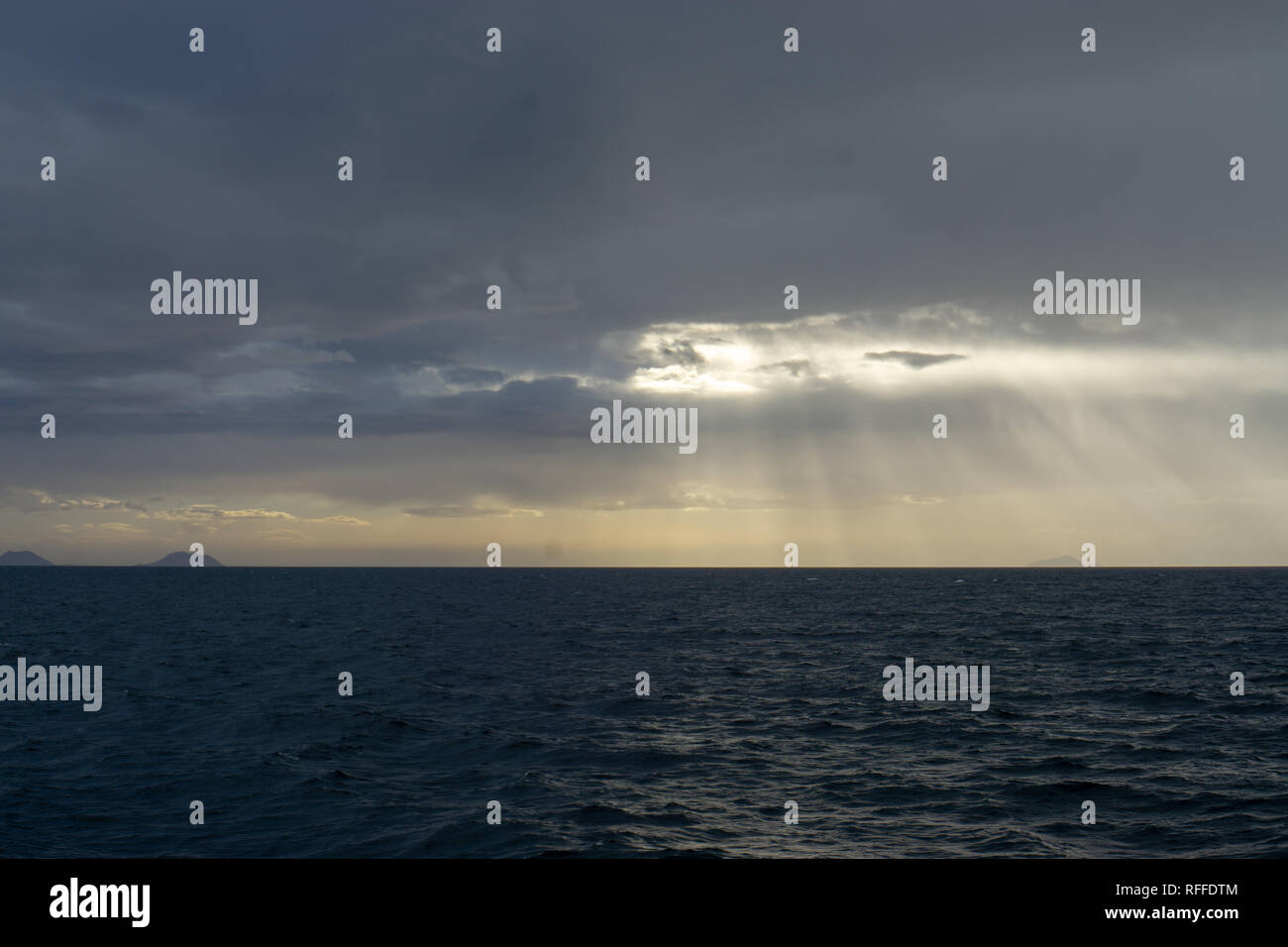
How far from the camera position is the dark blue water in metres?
20.0

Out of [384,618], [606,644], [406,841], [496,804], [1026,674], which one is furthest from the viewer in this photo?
[384,618]

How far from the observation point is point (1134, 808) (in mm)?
22047

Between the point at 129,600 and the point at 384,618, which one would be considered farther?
the point at 129,600

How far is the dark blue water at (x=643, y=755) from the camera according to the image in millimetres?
19969

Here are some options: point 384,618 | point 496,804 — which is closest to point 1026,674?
point 496,804

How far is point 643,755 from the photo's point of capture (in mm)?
27672
